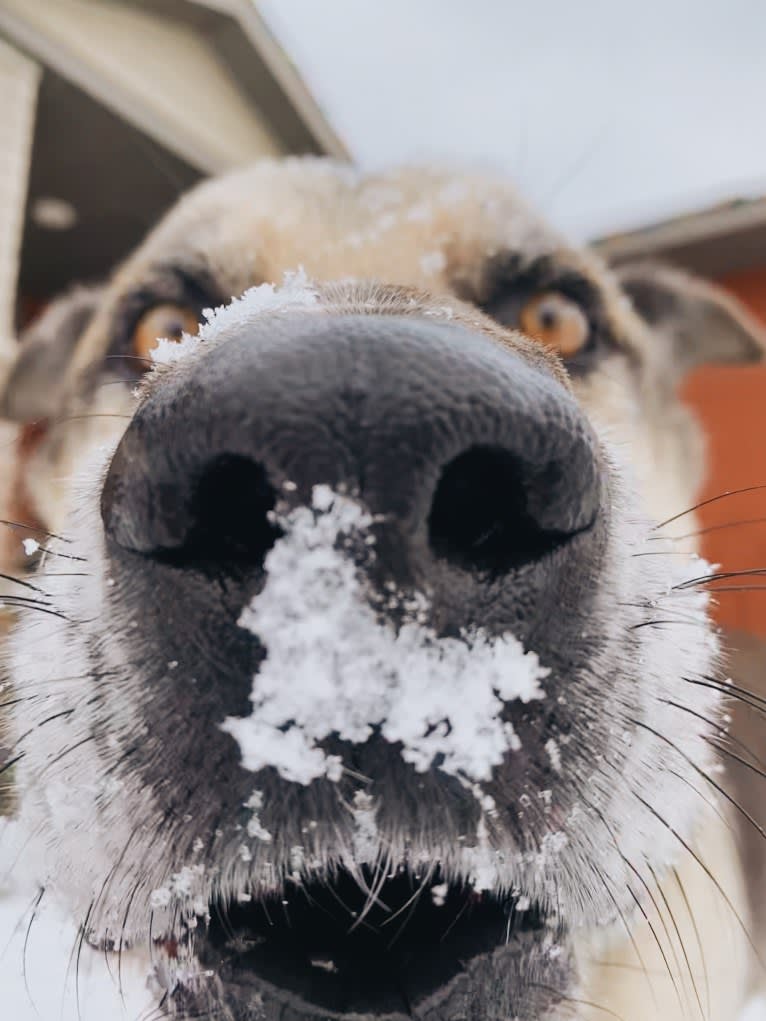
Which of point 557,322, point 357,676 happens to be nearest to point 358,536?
point 357,676

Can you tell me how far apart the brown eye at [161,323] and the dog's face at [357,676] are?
3.49ft

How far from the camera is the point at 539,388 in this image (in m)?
0.80

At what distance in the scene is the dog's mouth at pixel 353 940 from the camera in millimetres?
942

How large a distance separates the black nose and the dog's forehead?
4.51 feet

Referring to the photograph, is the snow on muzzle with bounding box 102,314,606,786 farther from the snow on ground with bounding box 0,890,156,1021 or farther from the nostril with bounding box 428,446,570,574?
the snow on ground with bounding box 0,890,156,1021

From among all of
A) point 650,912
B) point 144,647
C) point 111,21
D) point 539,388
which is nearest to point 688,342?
point 650,912

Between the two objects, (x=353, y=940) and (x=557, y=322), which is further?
(x=557, y=322)

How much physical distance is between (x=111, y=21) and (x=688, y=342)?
4.40 m

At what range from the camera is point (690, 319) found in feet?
10.2

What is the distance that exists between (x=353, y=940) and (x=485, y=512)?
576 millimetres

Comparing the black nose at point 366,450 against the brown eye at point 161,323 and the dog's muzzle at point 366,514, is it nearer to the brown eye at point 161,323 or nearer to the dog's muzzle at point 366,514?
the dog's muzzle at point 366,514

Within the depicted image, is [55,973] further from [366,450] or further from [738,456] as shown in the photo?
[738,456]

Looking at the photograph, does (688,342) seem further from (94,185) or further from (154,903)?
(94,185)

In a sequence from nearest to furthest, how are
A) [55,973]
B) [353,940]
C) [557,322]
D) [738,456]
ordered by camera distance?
1. [353,940]
2. [55,973]
3. [557,322]
4. [738,456]
